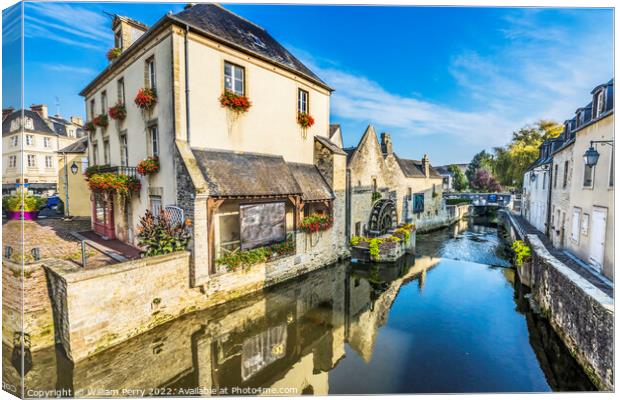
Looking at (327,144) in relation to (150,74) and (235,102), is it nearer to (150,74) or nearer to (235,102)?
(235,102)

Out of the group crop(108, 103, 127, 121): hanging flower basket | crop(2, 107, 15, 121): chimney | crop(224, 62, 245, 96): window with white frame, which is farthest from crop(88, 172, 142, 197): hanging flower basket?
crop(224, 62, 245, 96): window with white frame

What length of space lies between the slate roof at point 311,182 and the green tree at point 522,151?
22.3 m

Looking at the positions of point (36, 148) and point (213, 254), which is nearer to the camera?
point (36, 148)

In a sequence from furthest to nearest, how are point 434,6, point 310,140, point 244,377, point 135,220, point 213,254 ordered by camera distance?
point 310,140 → point 135,220 → point 213,254 → point 244,377 → point 434,6

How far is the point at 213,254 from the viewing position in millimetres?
7645

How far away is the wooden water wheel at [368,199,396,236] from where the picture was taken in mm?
14684

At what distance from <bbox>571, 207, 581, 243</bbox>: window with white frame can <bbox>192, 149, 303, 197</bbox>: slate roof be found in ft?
26.6

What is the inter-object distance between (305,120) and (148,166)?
5706 mm

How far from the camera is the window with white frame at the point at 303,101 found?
10.7 meters

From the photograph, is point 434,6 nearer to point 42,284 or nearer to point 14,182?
point 14,182

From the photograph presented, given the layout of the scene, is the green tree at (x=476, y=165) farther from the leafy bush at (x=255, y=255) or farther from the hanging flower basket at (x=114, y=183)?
the hanging flower basket at (x=114, y=183)

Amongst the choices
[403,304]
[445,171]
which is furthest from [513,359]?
[445,171]

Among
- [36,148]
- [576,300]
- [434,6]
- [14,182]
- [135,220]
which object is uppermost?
[434,6]

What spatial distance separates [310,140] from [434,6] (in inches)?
282
